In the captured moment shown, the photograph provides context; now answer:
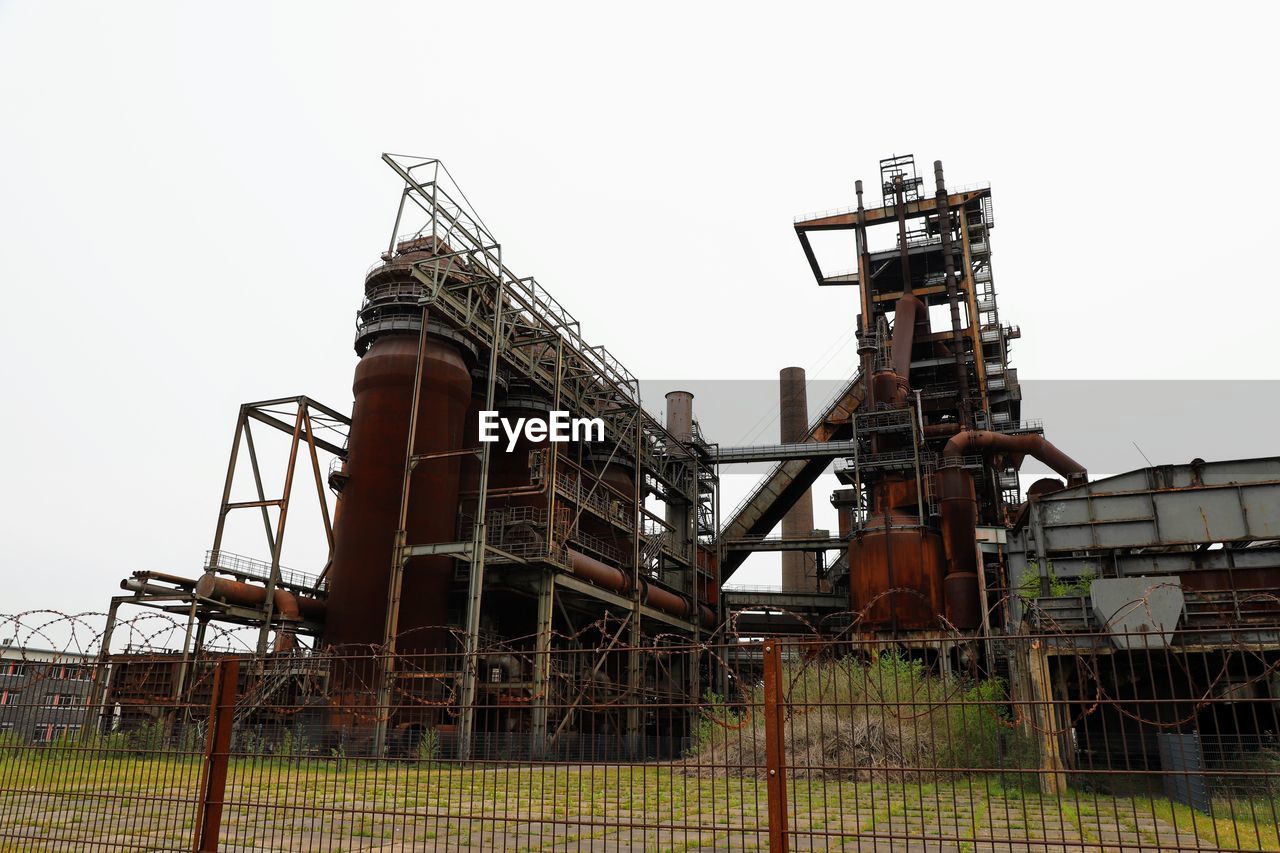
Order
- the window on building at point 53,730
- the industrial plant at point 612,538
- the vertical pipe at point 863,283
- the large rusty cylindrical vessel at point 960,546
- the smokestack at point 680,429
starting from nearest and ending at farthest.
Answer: the window on building at point 53,730
the industrial plant at point 612,538
the large rusty cylindrical vessel at point 960,546
the smokestack at point 680,429
the vertical pipe at point 863,283

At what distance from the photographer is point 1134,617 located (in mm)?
15102

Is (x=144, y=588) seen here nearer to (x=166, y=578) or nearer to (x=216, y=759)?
(x=166, y=578)

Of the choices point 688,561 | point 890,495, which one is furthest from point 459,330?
point 890,495

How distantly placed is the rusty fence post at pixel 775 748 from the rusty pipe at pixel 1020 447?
24080 mm

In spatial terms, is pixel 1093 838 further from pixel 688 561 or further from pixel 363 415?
pixel 688 561

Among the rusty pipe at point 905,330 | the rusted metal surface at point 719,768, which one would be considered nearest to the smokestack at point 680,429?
the rusty pipe at point 905,330

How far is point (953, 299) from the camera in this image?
37594 mm

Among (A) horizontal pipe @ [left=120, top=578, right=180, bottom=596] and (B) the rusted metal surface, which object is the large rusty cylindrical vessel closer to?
(B) the rusted metal surface

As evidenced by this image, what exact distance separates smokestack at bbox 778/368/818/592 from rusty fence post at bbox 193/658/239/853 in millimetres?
40709

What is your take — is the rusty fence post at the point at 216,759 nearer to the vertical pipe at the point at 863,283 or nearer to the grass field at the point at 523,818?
the grass field at the point at 523,818

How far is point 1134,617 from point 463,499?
1671cm

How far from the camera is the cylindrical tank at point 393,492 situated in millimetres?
22484

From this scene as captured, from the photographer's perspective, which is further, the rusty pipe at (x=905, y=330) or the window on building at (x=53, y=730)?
the rusty pipe at (x=905, y=330)

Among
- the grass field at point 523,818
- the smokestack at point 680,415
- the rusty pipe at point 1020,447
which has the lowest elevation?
the grass field at point 523,818
